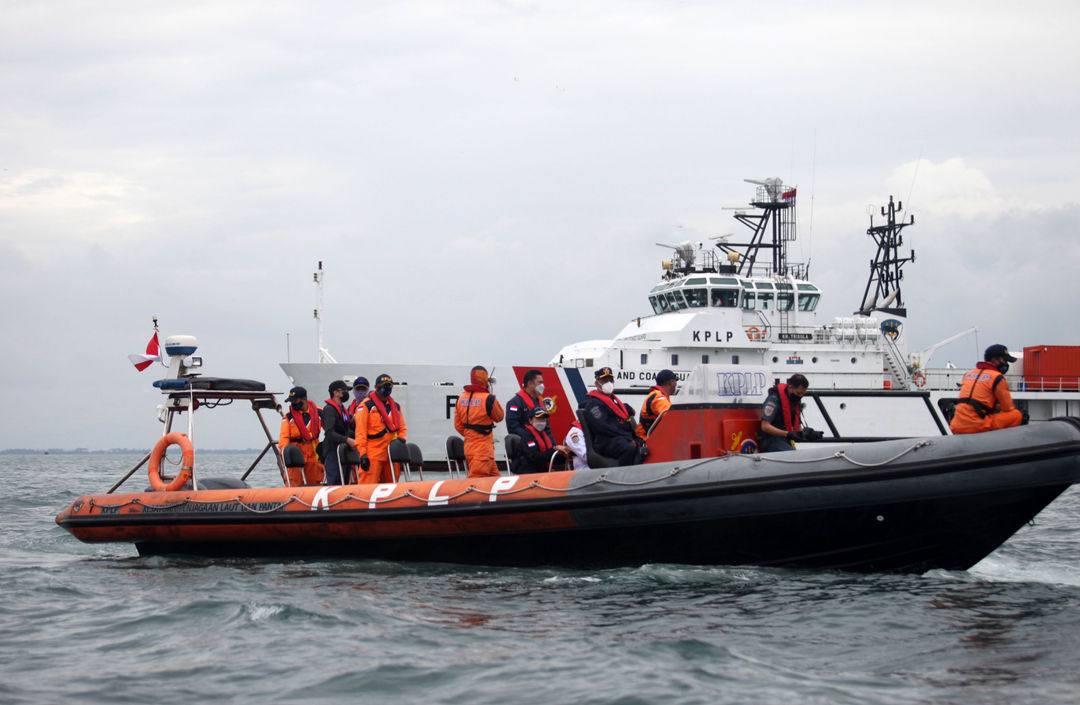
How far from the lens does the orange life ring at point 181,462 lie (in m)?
9.34

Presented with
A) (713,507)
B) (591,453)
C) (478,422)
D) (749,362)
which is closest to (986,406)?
(713,507)

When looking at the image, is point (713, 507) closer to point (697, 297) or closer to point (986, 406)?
point (986, 406)

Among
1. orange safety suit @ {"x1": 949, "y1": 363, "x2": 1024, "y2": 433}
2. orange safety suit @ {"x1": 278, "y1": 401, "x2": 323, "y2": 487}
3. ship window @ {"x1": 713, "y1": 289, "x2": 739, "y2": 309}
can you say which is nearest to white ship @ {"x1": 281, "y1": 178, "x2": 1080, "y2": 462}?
ship window @ {"x1": 713, "y1": 289, "x2": 739, "y2": 309}

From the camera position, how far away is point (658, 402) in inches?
324

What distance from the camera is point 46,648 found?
5824mm

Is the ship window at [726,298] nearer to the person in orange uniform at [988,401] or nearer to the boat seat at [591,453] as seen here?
the boat seat at [591,453]

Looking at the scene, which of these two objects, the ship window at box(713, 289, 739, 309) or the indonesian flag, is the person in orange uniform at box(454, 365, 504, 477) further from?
the ship window at box(713, 289, 739, 309)

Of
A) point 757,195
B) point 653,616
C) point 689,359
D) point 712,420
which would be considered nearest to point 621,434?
point 712,420

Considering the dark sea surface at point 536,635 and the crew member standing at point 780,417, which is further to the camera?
the crew member standing at point 780,417

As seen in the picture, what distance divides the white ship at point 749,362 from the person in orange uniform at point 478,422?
27.3ft

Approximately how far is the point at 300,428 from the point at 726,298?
12.0 metres

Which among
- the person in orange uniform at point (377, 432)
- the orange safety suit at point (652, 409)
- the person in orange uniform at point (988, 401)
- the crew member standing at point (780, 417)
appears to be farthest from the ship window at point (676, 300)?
the person in orange uniform at point (988, 401)

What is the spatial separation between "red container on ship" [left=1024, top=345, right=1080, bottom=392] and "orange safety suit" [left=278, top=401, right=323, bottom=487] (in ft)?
53.3

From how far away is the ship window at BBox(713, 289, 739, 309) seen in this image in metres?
20.1
